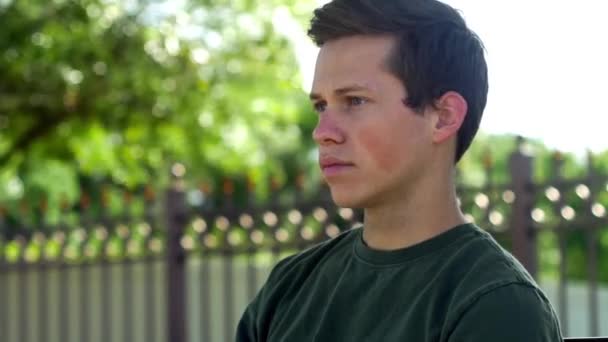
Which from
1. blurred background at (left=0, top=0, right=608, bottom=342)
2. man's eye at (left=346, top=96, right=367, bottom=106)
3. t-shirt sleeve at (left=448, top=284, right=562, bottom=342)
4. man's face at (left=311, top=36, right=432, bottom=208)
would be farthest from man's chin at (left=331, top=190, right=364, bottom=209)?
blurred background at (left=0, top=0, right=608, bottom=342)

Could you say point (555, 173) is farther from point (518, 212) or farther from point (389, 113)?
point (389, 113)

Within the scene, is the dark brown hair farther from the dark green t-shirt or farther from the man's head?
the dark green t-shirt

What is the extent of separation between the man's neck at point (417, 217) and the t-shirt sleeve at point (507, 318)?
0.25 m

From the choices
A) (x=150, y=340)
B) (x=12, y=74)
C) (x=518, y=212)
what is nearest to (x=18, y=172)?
(x=12, y=74)

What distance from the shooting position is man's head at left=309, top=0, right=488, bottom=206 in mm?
1919

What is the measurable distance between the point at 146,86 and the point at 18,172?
81.1 inches

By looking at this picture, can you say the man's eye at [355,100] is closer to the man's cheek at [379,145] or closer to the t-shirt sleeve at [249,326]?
the man's cheek at [379,145]

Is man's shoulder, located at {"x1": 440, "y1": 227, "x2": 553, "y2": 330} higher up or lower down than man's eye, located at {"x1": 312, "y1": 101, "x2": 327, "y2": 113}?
lower down

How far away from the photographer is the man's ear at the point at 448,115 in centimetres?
194

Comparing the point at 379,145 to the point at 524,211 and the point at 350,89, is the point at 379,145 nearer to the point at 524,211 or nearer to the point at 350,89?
the point at 350,89

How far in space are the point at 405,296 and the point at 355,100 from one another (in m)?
0.32

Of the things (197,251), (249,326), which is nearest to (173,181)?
(197,251)

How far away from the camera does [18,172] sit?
1043cm

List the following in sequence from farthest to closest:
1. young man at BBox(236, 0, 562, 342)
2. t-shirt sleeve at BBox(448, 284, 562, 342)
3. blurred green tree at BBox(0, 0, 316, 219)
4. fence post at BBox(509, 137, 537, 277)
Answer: blurred green tree at BBox(0, 0, 316, 219) < fence post at BBox(509, 137, 537, 277) < young man at BBox(236, 0, 562, 342) < t-shirt sleeve at BBox(448, 284, 562, 342)
